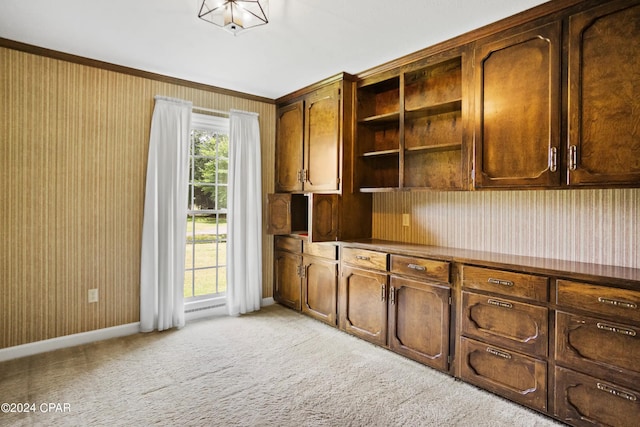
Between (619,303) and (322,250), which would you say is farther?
(322,250)

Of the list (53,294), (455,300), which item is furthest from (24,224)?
(455,300)

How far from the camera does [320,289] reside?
3.72m

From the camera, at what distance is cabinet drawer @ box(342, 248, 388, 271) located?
3.04 metres

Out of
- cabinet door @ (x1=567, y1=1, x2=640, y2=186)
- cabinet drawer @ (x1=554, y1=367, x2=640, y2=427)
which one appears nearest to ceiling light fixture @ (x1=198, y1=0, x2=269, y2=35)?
cabinet door @ (x1=567, y1=1, x2=640, y2=186)

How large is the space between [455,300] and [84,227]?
10.4 ft

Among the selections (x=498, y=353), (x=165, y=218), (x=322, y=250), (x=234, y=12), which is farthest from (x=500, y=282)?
(x=165, y=218)

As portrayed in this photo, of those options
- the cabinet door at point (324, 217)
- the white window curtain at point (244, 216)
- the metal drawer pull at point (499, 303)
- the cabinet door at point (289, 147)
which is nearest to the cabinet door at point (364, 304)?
the cabinet door at point (324, 217)

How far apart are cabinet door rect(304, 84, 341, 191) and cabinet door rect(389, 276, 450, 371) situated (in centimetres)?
125

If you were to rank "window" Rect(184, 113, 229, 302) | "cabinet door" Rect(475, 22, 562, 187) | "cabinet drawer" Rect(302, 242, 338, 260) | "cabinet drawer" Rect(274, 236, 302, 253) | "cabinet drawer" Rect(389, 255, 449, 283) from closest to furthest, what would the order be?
1. "cabinet door" Rect(475, 22, 562, 187)
2. "cabinet drawer" Rect(389, 255, 449, 283)
3. "cabinet drawer" Rect(302, 242, 338, 260)
4. "window" Rect(184, 113, 229, 302)
5. "cabinet drawer" Rect(274, 236, 302, 253)

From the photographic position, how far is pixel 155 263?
3453mm

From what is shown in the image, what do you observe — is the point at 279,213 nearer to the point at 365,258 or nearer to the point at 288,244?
the point at 288,244

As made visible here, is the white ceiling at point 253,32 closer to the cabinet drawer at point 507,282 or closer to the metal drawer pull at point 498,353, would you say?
the cabinet drawer at point 507,282

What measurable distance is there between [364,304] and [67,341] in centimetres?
260

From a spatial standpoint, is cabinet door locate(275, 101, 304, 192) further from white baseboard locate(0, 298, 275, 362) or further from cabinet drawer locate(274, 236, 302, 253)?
white baseboard locate(0, 298, 275, 362)
